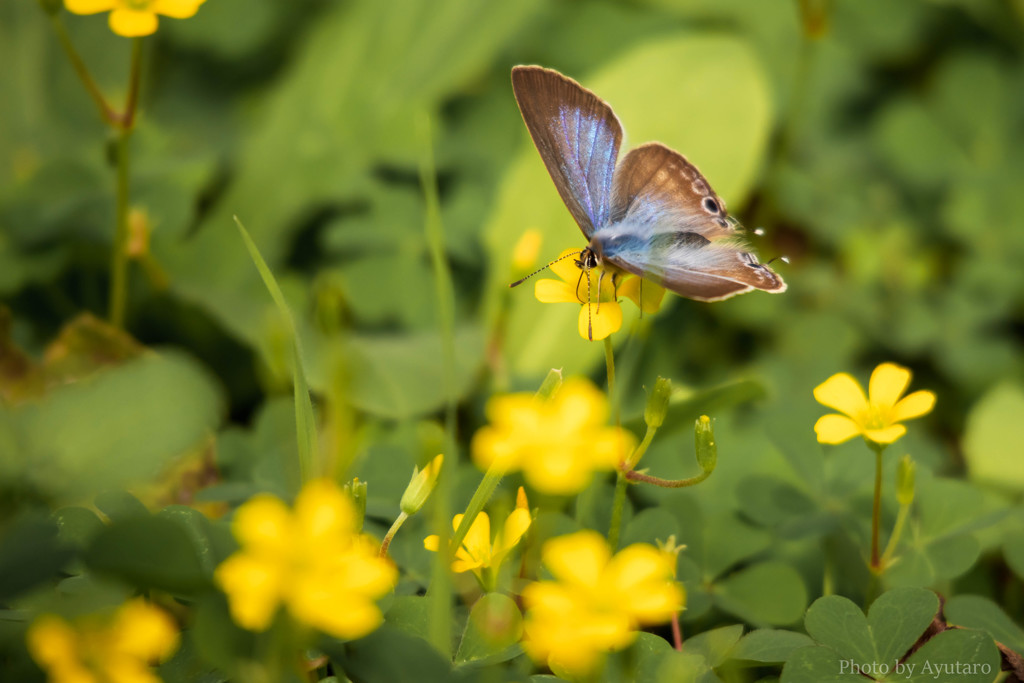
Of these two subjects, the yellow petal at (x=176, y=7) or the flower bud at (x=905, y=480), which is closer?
the flower bud at (x=905, y=480)

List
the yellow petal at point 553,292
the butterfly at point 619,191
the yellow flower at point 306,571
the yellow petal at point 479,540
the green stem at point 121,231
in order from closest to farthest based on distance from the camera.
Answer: the yellow flower at point 306,571 → the yellow petal at point 479,540 → the yellow petal at point 553,292 → the butterfly at point 619,191 → the green stem at point 121,231

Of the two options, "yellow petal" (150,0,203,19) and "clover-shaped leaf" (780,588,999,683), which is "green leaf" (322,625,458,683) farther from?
"yellow petal" (150,0,203,19)

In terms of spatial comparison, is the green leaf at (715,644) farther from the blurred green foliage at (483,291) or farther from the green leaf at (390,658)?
the green leaf at (390,658)

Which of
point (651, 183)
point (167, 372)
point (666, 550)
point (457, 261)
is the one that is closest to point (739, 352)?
point (457, 261)

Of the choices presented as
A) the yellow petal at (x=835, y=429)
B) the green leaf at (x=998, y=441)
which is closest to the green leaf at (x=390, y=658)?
the yellow petal at (x=835, y=429)

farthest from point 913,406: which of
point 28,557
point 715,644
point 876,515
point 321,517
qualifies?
point 28,557

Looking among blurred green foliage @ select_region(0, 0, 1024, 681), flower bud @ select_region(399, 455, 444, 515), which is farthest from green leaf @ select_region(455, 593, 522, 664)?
flower bud @ select_region(399, 455, 444, 515)
